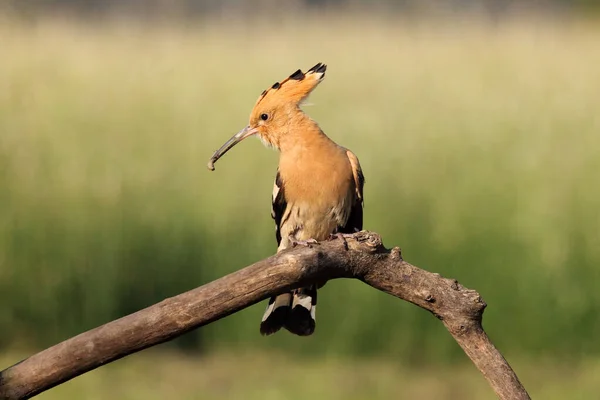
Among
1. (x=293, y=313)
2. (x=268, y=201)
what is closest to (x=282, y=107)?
(x=293, y=313)

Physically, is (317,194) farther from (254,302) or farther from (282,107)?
(254,302)

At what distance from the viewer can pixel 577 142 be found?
256cm

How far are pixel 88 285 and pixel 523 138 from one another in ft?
3.65

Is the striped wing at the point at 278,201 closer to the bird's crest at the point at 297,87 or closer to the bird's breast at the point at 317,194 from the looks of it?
the bird's breast at the point at 317,194

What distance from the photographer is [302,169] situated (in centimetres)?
155

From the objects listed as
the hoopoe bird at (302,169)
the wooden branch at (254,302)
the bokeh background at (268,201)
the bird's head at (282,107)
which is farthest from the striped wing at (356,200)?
the bokeh background at (268,201)

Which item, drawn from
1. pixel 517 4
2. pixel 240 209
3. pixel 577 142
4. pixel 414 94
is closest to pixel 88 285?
pixel 240 209

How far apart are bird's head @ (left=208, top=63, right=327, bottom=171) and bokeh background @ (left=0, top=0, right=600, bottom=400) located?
0.79 metres

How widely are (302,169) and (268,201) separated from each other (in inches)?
33.5

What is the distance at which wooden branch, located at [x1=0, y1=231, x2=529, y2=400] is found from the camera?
3.91ft

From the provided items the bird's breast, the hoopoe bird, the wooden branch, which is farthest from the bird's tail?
the wooden branch

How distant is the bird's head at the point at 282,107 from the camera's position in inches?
61.5

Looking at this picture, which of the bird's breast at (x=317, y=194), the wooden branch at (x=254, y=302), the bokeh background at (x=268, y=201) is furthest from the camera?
the bokeh background at (x=268, y=201)

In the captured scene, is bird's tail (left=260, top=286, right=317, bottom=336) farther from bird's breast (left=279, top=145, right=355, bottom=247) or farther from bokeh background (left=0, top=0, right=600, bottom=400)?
bokeh background (left=0, top=0, right=600, bottom=400)
